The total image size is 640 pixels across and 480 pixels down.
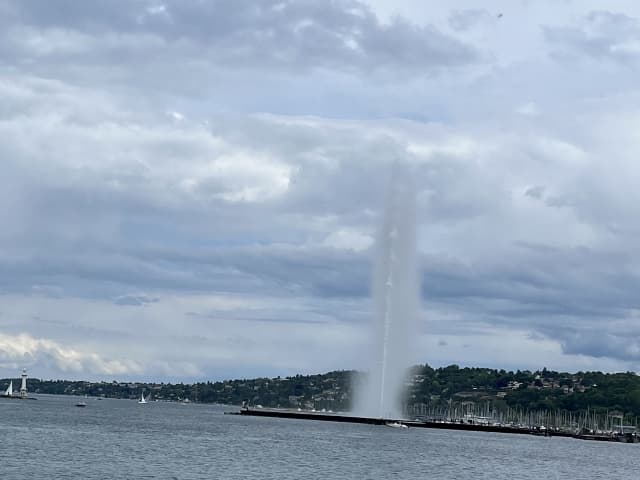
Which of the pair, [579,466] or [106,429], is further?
[106,429]

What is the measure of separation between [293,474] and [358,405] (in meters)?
98.8

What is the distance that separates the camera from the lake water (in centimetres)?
8050

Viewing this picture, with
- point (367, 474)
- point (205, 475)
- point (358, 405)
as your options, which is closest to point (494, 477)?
point (367, 474)

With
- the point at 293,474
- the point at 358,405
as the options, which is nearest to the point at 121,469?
the point at 293,474

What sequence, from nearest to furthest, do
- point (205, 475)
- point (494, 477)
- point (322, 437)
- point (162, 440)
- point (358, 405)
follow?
1. point (205, 475)
2. point (494, 477)
3. point (162, 440)
4. point (322, 437)
5. point (358, 405)

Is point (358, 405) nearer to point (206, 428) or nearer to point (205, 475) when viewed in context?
point (206, 428)

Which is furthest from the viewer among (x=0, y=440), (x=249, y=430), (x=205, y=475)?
(x=249, y=430)

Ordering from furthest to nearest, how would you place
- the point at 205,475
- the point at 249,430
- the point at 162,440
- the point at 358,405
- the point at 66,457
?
the point at 358,405 → the point at 249,430 → the point at 162,440 → the point at 66,457 → the point at 205,475

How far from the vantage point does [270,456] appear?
323 ft

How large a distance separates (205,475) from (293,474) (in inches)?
308

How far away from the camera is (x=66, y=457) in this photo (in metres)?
86.2

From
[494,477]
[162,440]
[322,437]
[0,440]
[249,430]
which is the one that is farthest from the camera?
[249,430]

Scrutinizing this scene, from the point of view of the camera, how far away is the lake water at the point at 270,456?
80500 millimetres

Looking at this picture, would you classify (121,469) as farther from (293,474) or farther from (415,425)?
(415,425)
